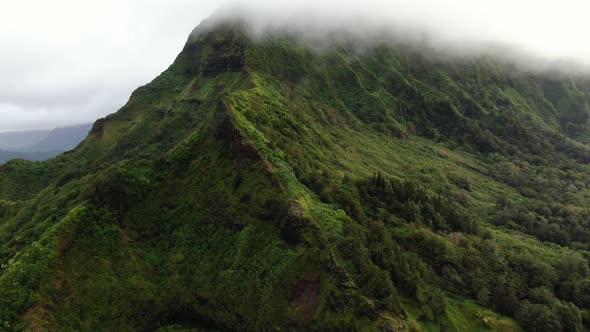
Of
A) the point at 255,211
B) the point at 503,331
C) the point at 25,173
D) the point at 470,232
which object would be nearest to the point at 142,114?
the point at 25,173

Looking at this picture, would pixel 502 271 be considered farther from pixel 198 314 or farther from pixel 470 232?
pixel 198 314

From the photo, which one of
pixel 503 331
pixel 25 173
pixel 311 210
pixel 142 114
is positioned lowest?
pixel 503 331

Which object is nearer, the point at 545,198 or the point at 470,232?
the point at 470,232

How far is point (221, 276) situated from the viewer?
72312 millimetres

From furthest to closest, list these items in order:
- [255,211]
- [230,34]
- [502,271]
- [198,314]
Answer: [230,34]
[502,271]
[255,211]
[198,314]

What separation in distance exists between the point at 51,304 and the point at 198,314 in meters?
23.6

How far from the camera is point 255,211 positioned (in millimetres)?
78312

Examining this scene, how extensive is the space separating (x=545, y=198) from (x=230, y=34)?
17043cm

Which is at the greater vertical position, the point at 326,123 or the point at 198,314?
the point at 326,123

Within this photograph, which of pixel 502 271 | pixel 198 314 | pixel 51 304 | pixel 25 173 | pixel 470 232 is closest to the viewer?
pixel 51 304

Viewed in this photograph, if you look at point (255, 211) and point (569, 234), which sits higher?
point (255, 211)

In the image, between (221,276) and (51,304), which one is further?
(221,276)

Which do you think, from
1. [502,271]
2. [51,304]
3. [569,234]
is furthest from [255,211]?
[569,234]

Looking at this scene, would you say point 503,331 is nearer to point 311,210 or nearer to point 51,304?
point 311,210
